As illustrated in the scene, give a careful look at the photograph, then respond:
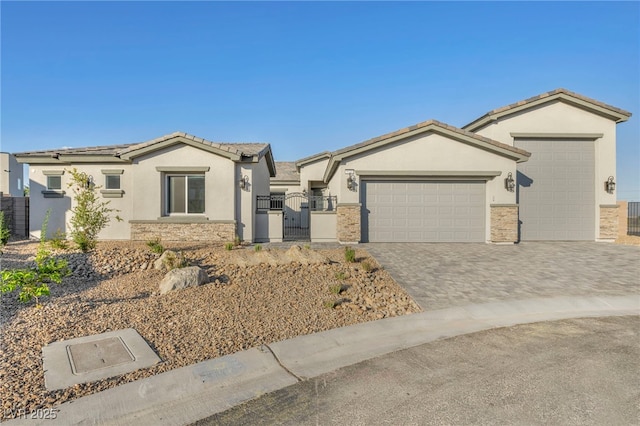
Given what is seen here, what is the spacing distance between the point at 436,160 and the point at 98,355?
41.5 feet

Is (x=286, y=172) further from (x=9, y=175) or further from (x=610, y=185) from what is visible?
(x=610, y=185)

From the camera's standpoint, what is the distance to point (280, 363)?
168 inches

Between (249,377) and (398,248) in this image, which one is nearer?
(249,377)

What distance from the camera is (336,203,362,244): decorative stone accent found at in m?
13.1

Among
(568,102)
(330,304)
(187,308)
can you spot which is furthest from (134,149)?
(568,102)

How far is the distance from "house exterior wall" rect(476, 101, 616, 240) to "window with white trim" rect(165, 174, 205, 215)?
13.2 metres

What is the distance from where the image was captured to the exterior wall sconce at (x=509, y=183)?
1333 centimetres

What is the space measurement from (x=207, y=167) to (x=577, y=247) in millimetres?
15087

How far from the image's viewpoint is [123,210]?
541 inches

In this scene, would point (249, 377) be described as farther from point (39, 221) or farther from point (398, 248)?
point (39, 221)

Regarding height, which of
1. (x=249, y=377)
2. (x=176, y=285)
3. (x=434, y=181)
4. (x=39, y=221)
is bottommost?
(x=249, y=377)

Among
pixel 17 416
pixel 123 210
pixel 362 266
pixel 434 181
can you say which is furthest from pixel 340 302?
pixel 123 210

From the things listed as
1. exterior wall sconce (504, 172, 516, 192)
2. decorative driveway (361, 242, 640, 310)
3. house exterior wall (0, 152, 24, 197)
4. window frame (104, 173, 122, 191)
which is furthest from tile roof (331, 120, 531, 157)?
house exterior wall (0, 152, 24, 197)

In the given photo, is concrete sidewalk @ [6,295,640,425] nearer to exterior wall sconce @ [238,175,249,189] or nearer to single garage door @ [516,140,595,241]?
single garage door @ [516,140,595,241]
